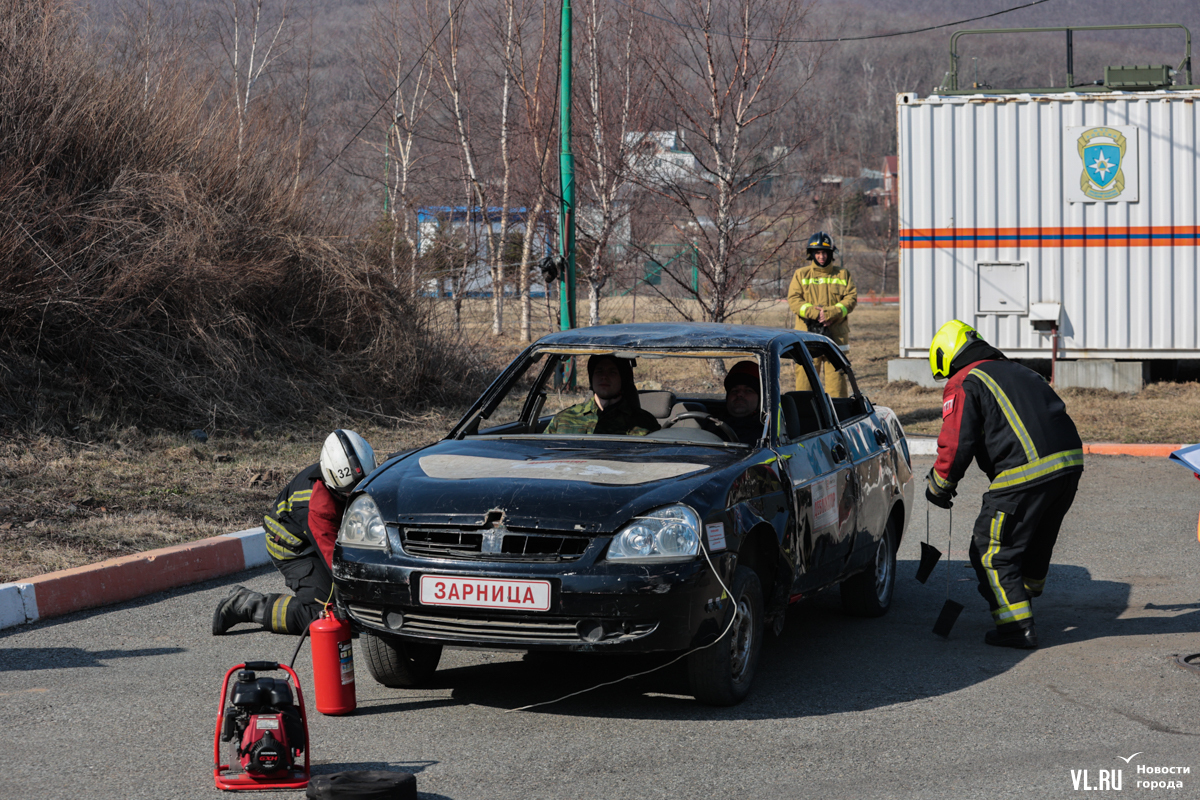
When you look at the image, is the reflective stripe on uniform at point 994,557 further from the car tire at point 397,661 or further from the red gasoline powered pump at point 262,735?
the red gasoline powered pump at point 262,735

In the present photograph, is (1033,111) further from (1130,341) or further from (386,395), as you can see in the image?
(386,395)

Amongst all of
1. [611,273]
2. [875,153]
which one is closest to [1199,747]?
[611,273]

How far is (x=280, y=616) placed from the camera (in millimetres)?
6242

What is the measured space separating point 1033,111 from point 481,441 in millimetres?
12808

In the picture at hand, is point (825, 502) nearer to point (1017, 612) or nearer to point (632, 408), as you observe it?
point (1017, 612)

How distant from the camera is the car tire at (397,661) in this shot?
16.8 ft

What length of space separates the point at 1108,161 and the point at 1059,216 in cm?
93

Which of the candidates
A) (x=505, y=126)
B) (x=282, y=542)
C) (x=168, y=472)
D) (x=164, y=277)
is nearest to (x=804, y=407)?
(x=282, y=542)

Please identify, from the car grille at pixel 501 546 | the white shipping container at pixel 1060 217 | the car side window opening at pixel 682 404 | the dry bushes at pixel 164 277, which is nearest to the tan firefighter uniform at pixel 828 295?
the white shipping container at pixel 1060 217

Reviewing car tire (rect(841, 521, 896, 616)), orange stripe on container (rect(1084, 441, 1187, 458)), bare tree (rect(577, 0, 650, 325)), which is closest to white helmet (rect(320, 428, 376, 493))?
car tire (rect(841, 521, 896, 616))

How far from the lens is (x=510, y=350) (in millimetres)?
22609

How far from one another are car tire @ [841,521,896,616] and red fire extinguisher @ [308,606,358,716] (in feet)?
8.81

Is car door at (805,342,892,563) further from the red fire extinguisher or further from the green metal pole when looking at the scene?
the green metal pole

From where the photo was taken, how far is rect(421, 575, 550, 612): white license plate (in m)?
4.47
